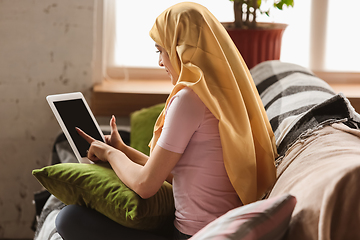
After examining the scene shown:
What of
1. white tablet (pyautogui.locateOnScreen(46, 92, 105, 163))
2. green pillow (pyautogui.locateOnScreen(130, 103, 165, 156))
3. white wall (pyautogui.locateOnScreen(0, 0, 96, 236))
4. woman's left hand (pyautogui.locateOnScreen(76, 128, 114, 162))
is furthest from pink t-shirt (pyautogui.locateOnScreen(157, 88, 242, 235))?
white wall (pyautogui.locateOnScreen(0, 0, 96, 236))

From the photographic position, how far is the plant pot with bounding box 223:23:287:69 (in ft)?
6.50

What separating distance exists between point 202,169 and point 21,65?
1.55 metres

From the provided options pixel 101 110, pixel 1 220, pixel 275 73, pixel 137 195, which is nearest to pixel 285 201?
pixel 137 195

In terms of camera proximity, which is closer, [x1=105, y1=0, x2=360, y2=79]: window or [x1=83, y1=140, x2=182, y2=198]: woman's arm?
[x1=83, y1=140, x2=182, y2=198]: woman's arm

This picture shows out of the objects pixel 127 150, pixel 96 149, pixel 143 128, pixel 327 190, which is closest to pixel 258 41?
pixel 143 128

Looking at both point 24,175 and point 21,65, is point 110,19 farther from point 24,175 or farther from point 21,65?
point 24,175

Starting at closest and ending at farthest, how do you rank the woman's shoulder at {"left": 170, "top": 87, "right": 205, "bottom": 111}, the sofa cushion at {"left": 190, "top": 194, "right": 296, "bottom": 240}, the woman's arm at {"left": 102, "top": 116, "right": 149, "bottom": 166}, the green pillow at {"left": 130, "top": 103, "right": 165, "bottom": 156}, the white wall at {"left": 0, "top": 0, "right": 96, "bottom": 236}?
1. the sofa cushion at {"left": 190, "top": 194, "right": 296, "bottom": 240}
2. the woman's shoulder at {"left": 170, "top": 87, "right": 205, "bottom": 111}
3. the woman's arm at {"left": 102, "top": 116, "right": 149, "bottom": 166}
4. the green pillow at {"left": 130, "top": 103, "right": 165, "bottom": 156}
5. the white wall at {"left": 0, "top": 0, "right": 96, "bottom": 236}

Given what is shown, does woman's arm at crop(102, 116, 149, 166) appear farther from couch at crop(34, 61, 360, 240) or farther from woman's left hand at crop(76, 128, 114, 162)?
couch at crop(34, 61, 360, 240)

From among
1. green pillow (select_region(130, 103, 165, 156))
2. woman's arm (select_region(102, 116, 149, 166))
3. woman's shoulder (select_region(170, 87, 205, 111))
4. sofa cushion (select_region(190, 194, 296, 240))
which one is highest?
woman's shoulder (select_region(170, 87, 205, 111))

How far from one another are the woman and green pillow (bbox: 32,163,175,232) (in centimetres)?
4

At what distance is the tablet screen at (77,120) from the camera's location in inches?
48.4

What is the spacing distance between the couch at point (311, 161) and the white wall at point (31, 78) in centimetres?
65

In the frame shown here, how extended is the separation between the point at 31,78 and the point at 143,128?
0.74 m

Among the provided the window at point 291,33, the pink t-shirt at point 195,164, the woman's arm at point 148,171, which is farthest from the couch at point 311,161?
the window at point 291,33
